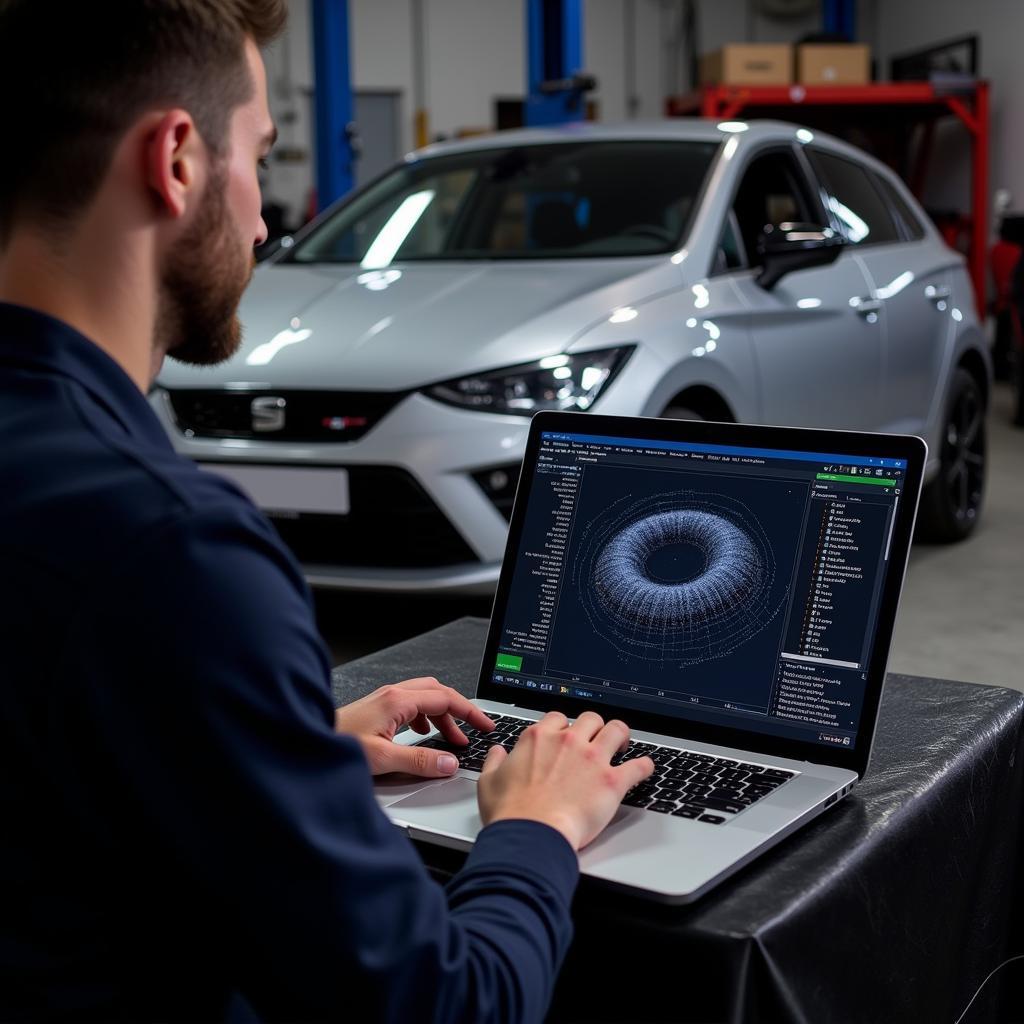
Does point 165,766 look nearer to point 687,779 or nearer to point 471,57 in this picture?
point 687,779

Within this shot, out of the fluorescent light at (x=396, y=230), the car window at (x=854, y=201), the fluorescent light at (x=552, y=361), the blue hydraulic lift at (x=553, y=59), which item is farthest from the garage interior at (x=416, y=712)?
the blue hydraulic lift at (x=553, y=59)

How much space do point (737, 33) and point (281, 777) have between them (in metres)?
14.1

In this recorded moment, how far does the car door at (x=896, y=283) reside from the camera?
13.9 ft

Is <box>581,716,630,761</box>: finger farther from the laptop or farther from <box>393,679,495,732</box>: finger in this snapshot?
<box>393,679,495,732</box>: finger

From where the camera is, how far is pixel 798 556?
1.17 meters

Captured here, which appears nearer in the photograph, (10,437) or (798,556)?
(10,437)

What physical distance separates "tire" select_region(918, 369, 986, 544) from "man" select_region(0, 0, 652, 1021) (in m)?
3.93

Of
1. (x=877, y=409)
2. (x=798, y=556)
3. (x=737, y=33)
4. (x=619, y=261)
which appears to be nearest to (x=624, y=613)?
(x=798, y=556)

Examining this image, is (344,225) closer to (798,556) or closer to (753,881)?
(798,556)

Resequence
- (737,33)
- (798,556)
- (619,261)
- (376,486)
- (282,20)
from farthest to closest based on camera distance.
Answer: (737,33) < (619,261) < (376,486) < (798,556) < (282,20)

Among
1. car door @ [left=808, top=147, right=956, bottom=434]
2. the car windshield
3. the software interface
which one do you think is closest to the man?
the software interface

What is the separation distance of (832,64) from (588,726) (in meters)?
9.97

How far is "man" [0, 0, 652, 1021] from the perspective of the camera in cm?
66

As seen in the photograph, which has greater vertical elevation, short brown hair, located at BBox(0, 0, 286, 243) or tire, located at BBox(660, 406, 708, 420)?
short brown hair, located at BBox(0, 0, 286, 243)
